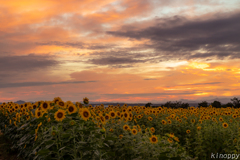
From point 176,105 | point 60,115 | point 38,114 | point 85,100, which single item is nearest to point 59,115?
point 60,115

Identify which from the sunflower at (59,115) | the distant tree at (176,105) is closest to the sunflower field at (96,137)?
the sunflower at (59,115)

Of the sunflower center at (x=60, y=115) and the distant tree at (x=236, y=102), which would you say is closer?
the sunflower center at (x=60, y=115)

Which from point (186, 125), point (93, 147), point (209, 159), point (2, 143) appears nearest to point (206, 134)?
point (209, 159)

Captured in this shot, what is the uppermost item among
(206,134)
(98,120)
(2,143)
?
(98,120)

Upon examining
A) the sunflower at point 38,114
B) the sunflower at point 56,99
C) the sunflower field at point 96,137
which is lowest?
the sunflower field at point 96,137

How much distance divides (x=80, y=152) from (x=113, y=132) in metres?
3.02

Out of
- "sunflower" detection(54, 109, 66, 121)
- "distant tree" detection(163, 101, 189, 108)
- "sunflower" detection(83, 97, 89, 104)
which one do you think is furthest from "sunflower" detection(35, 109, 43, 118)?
"distant tree" detection(163, 101, 189, 108)

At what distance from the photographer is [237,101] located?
1118 inches

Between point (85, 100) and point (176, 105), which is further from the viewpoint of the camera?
point (176, 105)

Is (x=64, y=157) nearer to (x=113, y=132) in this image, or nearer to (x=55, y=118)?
(x=55, y=118)

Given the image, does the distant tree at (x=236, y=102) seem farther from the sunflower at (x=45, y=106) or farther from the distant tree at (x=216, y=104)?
the sunflower at (x=45, y=106)

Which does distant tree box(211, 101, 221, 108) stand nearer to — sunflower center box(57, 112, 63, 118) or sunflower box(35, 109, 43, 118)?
sunflower box(35, 109, 43, 118)

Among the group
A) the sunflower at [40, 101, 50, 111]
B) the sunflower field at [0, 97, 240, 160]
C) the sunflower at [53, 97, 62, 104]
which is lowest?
the sunflower field at [0, 97, 240, 160]

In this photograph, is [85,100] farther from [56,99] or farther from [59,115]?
[59,115]
